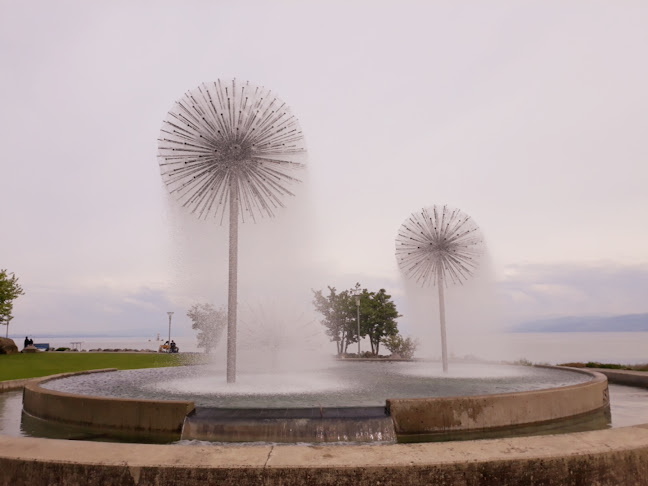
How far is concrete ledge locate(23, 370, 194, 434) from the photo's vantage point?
912cm

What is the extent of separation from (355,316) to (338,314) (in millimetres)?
2163

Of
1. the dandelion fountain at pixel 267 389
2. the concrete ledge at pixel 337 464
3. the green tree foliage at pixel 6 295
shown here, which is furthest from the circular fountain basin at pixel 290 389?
the green tree foliage at pixel 6 295

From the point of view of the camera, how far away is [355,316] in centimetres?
5903

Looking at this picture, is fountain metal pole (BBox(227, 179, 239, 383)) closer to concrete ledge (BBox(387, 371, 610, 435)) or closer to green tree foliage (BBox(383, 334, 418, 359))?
concrete ledge (BBox(387, 371, 610, 435))

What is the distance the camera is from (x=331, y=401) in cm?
1102

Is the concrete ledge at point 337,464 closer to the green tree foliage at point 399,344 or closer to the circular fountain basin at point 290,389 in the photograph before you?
the circular fountain basin at point 290,389

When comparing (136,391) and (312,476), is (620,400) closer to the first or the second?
(312,476)

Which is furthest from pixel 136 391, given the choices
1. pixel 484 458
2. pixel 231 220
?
pixel 484 458

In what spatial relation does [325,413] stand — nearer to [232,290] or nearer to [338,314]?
[232,290]

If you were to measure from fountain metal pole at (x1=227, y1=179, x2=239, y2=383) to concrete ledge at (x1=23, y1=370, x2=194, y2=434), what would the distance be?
16.6 ft

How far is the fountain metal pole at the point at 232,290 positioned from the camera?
1463 cm

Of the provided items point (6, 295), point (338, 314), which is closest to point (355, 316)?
point (338, 314)

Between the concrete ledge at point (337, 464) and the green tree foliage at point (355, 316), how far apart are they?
51558mm

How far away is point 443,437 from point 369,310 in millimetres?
49336
